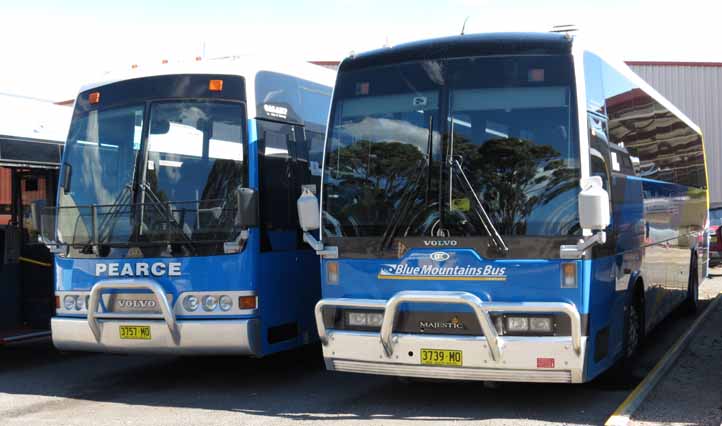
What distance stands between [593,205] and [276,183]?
11.9 ft

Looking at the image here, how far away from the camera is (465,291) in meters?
7.26

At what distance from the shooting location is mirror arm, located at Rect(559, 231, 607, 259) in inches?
271

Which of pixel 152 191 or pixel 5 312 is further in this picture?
pixel 5 312

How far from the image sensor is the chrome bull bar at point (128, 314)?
27.5 ft

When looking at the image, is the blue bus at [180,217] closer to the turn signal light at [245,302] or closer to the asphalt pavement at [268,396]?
the turn signal light at [245,302]

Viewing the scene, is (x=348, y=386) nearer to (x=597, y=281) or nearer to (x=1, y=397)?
(x=597, y=281)

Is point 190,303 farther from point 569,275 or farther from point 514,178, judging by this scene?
point 569,275

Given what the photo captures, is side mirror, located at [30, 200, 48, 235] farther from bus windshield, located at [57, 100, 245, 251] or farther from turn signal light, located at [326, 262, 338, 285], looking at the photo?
turn signal light, located at [326, 262, 338, 285]

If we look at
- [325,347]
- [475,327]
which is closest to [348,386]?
[325,347]

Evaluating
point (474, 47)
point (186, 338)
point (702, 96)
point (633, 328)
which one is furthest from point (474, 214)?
point (702, 96)

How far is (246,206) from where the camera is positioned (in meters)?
8.19

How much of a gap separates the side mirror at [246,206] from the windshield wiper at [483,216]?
200 centimetres

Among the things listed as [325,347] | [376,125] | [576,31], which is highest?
[576,31]

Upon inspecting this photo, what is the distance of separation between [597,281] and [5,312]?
6.97 metres
